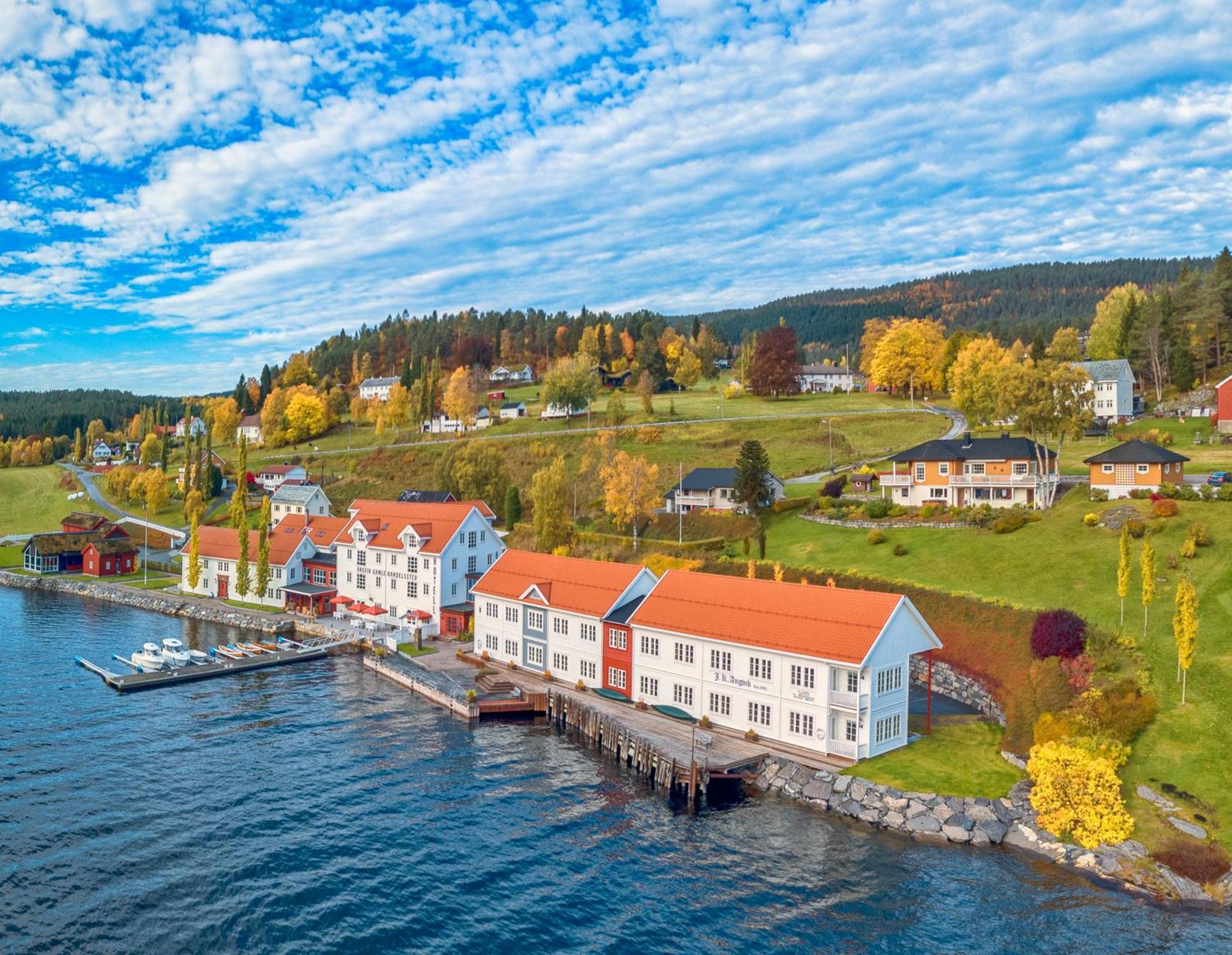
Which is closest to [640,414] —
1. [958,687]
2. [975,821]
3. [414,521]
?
[414,521]

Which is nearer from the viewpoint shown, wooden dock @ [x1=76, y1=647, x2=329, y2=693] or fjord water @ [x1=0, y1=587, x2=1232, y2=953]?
fjord water @ [x1=0, y1=587, x2=1232, y2=953]

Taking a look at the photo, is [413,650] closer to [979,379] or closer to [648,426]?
[648,426]

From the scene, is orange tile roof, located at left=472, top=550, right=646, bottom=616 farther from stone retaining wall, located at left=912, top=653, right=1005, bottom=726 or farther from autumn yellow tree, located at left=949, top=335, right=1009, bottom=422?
autumn yellow tree, located at left=949, top=335, right=1009, bottom=422

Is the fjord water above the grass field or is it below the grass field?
below

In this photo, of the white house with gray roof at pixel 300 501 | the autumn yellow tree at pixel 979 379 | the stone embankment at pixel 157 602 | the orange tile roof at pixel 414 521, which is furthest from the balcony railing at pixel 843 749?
the white house with gray roof at pixel 300 501

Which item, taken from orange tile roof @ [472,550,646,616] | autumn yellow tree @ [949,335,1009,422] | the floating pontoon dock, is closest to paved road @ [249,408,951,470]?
autumn yellow tree @ [949,335,1009,422]
